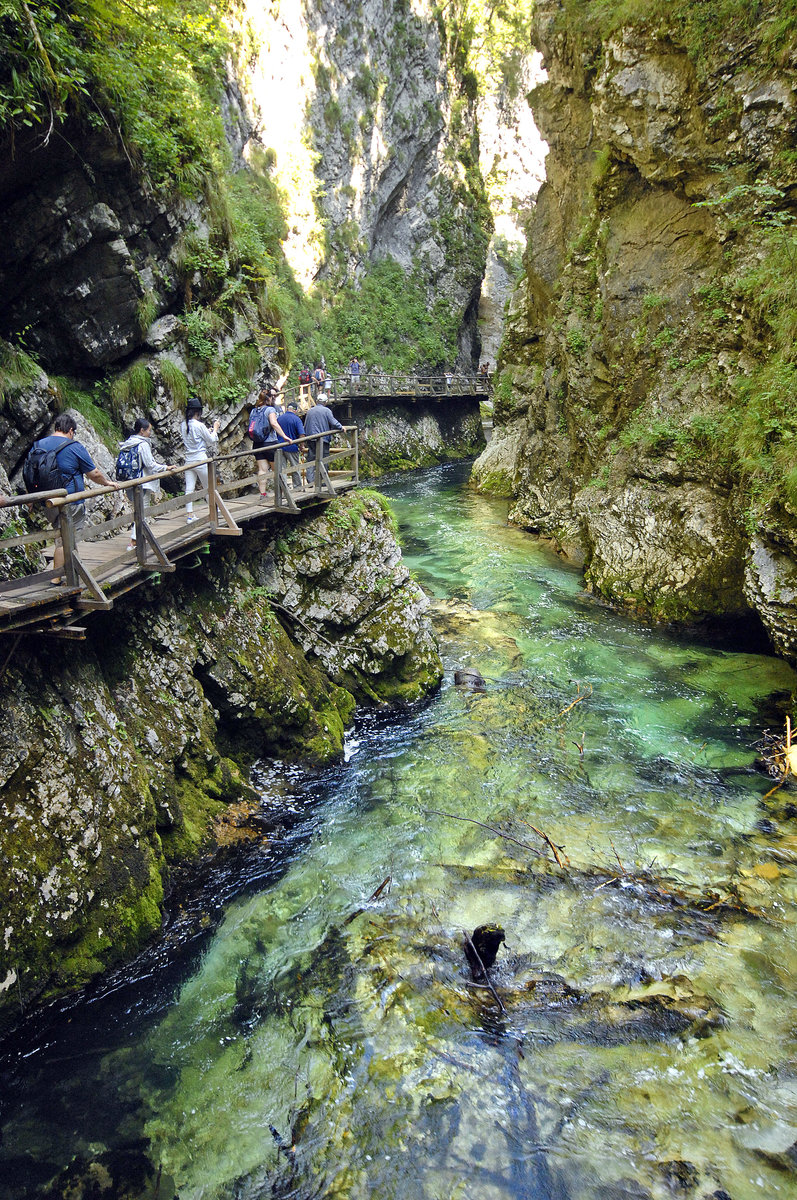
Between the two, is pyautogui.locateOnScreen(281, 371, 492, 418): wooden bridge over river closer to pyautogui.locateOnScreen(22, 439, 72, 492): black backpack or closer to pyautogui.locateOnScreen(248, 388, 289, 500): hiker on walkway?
pyautogui.locateOnScreen(248, 388, 289, 500): hiker on walkway

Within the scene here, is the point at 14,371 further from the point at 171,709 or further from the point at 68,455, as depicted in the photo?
the point at 171,709

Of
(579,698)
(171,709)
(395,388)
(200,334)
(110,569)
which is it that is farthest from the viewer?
(395,388)

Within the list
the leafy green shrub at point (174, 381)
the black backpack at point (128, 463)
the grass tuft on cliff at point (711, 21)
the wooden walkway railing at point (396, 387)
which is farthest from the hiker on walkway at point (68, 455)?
the wooden walkway railing at point (396, 387)

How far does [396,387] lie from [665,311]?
2200 cm

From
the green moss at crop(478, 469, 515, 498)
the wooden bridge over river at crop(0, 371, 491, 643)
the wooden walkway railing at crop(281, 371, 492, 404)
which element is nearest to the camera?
the wooden bridge over river at crop(0, 371, 491, 643)

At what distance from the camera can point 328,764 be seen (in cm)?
909

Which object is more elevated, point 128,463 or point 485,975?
point 128,463

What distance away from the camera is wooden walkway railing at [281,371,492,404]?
102ft

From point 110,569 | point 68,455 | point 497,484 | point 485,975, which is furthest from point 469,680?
point 497,484

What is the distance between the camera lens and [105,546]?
Result: 8281 mm

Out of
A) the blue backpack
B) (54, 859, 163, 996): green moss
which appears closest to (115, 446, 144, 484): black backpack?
the blue backpack

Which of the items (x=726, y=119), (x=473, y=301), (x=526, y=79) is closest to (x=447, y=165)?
(x=473, y=301)

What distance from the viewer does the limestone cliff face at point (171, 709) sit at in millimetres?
5461

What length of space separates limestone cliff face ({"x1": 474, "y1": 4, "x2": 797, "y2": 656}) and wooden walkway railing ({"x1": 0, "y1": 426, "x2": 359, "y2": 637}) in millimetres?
7462
